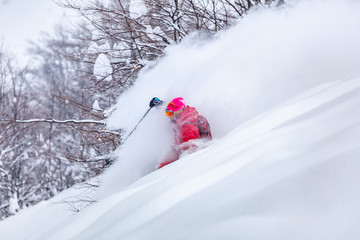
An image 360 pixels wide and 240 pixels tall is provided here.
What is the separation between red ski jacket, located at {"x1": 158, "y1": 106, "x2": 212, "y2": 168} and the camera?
3.73m

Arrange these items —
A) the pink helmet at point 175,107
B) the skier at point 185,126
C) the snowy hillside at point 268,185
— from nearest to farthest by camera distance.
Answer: the snowy hillside at point 268,185
the skier at point 185,126
the pink helmet at point 175,107

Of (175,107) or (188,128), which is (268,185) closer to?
(188,128)

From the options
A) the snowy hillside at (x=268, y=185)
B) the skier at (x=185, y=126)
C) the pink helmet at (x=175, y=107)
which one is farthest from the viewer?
the pink helmet at (x=175, y=107)

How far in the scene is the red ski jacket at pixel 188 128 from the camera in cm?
373

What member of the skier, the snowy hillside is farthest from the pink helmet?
the snowy hillside

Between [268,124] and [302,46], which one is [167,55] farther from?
[268,124]

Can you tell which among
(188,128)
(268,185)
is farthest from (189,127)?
(268,185)

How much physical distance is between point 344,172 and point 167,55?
5.82 meters

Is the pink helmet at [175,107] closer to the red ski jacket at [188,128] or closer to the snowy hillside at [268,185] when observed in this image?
the red ski jacket at [188,128]

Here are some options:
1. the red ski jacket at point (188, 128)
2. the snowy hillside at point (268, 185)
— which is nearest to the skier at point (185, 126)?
the red ski jacket at point (188, 128)

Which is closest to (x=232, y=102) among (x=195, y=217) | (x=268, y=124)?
(x=268, y=124)

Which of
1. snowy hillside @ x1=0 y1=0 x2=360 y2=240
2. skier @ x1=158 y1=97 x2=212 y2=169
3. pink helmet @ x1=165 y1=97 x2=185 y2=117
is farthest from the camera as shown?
pink helmet @ x1=165 y1=97 x2=185 y2=117

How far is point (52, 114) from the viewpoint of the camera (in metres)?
17.6

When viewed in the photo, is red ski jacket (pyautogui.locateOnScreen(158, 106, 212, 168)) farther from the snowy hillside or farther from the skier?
the snowy hillside
